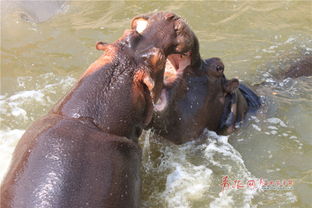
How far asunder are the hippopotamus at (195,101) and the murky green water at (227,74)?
0.19 meters

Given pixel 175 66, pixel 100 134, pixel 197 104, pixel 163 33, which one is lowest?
pixel 197 104

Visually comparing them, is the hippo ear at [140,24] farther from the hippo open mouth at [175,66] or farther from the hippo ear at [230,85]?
the hippo ear at [230,85]

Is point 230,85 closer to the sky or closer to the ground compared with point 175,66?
closer to the ground

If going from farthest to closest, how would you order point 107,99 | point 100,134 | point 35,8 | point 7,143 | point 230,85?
point 35,8
point 7,143
point 230,85
point 107,99
point 100,134

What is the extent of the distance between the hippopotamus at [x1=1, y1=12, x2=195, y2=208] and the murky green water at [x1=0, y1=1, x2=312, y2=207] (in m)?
0.93

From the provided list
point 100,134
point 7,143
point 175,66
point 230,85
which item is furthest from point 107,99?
point 7,143

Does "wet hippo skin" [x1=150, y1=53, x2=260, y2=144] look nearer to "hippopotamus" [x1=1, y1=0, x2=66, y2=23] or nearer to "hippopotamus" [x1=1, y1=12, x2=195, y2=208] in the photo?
"hippopotamus" [x1=1, y1=12, x2=195, y2=208]

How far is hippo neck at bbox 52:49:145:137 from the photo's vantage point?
2713mm

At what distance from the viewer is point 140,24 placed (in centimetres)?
323

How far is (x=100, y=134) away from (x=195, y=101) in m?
1.48

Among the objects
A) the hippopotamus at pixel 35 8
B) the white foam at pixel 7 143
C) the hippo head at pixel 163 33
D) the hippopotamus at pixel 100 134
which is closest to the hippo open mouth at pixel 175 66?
the hippo head at pixel 163 33

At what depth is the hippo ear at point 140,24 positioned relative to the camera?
3.19 metres

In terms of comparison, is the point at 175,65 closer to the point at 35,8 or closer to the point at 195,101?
the point at 195,101

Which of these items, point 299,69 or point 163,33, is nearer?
point 163,33
